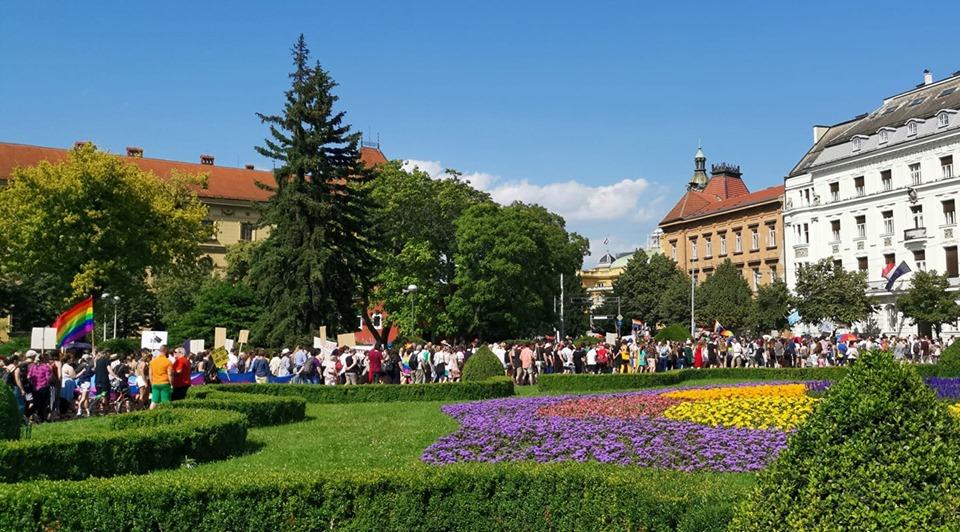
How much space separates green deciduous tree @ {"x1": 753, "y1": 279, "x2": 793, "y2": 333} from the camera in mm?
59219

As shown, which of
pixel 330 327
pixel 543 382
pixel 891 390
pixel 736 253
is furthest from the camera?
pixel 736 253

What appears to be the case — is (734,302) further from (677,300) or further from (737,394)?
(737,394)

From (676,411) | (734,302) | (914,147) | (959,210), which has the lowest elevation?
(676,411)

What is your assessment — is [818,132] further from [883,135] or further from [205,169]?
[205,169]

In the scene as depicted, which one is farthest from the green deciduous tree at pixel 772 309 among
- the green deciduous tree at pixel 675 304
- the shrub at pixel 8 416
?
the shrub at pixel 8 416

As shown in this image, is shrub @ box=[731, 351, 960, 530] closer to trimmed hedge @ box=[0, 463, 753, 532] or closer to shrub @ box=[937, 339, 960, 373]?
trimmed hedge @ box=[0, 463, 753, 532]

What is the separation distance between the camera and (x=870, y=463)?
528 centimetres

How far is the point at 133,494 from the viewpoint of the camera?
882 centimetres

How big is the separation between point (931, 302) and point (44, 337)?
4258cm

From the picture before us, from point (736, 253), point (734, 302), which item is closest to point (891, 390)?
point (734, 302)

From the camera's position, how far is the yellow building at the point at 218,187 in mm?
82750

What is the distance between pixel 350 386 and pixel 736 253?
5471 centimetres

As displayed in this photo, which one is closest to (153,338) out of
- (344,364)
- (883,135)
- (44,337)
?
(44,337)

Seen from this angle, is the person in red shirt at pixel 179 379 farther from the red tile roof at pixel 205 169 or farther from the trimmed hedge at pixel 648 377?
the red tile roof at pixel 205 169
